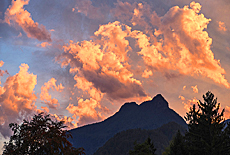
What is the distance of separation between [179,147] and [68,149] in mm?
26182

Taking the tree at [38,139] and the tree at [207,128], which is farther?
the tree at [207,128]

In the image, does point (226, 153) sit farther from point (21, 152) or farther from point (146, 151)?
point (21, 152)

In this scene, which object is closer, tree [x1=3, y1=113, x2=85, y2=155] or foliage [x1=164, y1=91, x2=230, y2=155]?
tree [x1=3, y1=113, x2=85, y2=155]

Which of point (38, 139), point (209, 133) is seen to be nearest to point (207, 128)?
point (209, 133)

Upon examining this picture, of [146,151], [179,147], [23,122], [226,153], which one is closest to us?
[23,122]

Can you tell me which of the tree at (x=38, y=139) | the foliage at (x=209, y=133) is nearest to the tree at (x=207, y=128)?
the foliage at (x=209, y=133)

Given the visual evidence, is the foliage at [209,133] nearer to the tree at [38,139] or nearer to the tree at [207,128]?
the tree at [207,128]

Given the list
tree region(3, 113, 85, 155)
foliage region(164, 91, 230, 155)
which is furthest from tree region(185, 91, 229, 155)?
tree region(3, 113, 85, 155)

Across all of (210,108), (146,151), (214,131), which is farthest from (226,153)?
(146,151)

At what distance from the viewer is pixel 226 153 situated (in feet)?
111

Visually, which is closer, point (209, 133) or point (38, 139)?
point (38, 139)

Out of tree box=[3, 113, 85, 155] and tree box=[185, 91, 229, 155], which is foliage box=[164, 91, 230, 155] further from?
tree box=[3, 113, 85, 155]

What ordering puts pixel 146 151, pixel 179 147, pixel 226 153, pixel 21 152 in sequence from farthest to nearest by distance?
pixel 146 151 → pixel 179 147 → pixel 226 153 → pixel 21 152

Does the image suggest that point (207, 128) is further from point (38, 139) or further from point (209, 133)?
point (38, 139)
